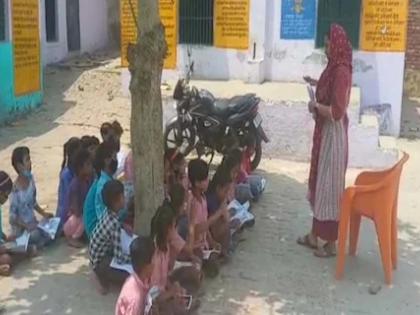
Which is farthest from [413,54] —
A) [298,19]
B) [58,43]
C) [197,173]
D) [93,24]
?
[197,173]

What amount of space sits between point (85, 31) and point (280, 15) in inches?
275

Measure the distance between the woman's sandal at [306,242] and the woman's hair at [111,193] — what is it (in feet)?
5.78

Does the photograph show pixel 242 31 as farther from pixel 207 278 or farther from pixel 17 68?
pixel 207 278

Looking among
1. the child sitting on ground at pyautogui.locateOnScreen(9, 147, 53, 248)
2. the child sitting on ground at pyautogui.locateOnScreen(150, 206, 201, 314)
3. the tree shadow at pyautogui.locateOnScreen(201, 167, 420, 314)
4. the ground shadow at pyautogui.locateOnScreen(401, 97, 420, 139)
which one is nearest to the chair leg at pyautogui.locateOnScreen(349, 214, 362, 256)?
the tree shadow at pyautogui.locateOnScreen(201, 167, 420, 314)

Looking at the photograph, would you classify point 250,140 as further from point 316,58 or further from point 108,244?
point 108,244

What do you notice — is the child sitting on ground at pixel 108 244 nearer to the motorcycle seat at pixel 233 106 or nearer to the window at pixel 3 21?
the motorcycle seat at pixel 233 106

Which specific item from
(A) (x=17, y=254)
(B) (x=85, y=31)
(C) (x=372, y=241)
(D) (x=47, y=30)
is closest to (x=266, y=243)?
(C) (x=372, y=241)

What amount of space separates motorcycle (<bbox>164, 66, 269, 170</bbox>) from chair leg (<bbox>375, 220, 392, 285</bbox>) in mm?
2683

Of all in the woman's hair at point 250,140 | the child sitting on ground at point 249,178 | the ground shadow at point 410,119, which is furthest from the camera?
the ground shadow at point 410,119

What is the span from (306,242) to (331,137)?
0.96 m

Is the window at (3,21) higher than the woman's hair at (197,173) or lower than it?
higher

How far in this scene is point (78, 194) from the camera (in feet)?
17.3

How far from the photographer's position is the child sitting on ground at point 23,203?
200 inches

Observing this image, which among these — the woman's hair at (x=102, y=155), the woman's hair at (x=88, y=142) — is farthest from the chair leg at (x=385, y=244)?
the woman's hair at (x=88, y=142)
